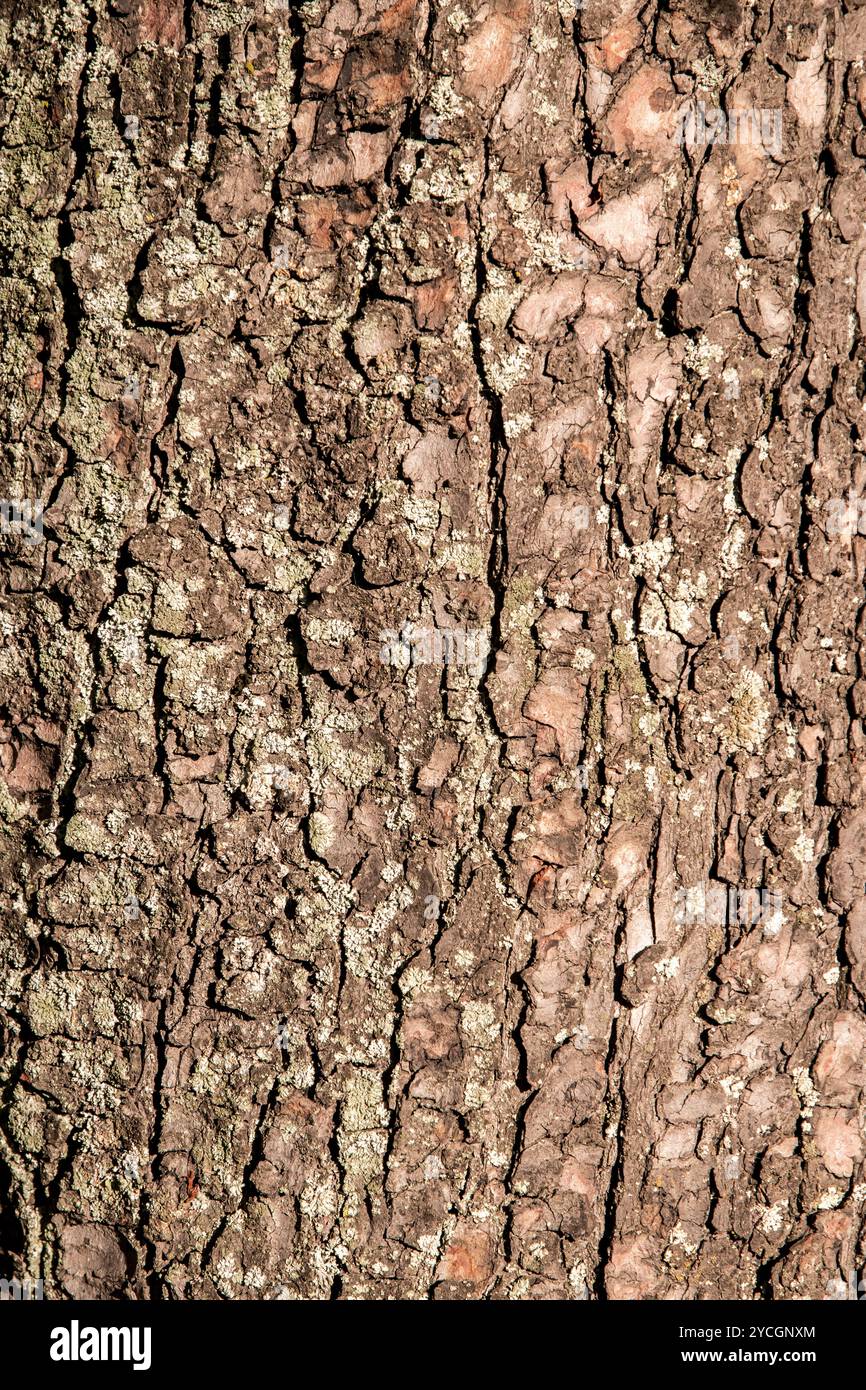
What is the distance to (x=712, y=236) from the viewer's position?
4.51 feet

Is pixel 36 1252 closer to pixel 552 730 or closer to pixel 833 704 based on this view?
pixel 552 730

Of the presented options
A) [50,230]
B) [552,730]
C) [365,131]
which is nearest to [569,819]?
[552,730]

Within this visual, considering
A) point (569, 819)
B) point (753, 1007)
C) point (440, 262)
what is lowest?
point (753, 1007)

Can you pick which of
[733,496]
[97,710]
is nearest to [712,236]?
[733,496]

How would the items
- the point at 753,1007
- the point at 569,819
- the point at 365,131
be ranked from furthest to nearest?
1. the point at 753,1007
2. the point at 569,819
3. the point at 365,131

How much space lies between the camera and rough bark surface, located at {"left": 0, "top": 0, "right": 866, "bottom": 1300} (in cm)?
133

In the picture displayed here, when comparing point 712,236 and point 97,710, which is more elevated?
point 712,236

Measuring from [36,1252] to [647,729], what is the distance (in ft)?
3.93

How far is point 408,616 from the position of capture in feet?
4.48

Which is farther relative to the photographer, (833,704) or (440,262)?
(833,704)

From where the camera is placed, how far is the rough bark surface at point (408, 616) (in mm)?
1325

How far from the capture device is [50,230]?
4.49 feet

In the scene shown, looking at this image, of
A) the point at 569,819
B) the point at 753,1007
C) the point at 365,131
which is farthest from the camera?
the point at 753,1007

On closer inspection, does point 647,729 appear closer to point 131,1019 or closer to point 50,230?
point 131,1019
